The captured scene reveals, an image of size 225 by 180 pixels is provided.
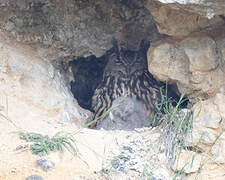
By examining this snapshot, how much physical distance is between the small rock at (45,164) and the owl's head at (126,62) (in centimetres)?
213

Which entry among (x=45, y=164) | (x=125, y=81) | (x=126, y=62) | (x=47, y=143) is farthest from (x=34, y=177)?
(x=126, y=62)

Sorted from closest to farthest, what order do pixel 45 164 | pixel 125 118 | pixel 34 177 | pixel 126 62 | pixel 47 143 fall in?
pixel 34 177 < pixel 45 164 < pixel 47 143 < pixel 125 118 < pixel 126 62

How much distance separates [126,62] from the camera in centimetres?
489

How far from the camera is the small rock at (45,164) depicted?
9.23 feet

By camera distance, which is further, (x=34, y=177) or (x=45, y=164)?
(x=45, y=164)

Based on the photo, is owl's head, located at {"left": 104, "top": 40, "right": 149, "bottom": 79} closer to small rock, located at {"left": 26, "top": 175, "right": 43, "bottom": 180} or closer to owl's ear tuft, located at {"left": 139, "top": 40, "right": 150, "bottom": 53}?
owl's ear tuft, located at {"left": 139, "top": 40, "right": 150, "bottom": 53}

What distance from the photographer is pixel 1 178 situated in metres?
2.67

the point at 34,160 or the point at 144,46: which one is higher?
the point at 144,46

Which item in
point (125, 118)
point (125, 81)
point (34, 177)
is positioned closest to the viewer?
point (34, 177)

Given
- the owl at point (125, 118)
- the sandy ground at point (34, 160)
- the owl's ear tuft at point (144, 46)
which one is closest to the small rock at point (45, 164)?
the sandy ground at point (34, 160)

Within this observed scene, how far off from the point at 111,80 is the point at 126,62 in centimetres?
27

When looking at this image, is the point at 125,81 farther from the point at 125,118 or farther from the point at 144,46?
the point at 125,118

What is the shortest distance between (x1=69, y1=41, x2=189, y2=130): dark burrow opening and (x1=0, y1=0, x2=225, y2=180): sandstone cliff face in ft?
0.50

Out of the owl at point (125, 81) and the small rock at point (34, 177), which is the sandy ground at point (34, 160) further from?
the owl at point (125, 81)
